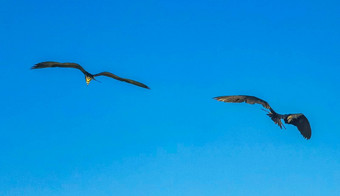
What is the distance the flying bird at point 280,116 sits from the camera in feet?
167

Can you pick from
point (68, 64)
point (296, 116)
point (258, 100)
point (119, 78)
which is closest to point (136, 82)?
point (119, 78)

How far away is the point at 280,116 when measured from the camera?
5184 cm

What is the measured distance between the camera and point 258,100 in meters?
50.9

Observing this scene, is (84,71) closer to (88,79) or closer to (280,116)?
(88,79)

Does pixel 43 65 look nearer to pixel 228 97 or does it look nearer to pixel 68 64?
pixel 68 64

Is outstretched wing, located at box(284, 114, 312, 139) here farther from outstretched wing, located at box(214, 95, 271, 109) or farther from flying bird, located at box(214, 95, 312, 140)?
outstretched wing, located at box(214, 95, 271, 109)

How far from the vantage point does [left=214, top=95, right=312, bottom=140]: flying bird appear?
50.9 metres

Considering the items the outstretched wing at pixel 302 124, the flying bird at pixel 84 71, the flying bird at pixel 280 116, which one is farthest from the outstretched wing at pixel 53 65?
the outstretched wing at pixel 302 124

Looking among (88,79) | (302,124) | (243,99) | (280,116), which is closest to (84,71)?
(88,79)

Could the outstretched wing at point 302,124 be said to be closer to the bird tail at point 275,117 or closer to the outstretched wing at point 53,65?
the bird tail at point 275,117

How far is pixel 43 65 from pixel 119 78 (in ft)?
19.4

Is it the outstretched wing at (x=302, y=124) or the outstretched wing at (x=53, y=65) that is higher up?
the outstretched wing at (x=53, y=65)

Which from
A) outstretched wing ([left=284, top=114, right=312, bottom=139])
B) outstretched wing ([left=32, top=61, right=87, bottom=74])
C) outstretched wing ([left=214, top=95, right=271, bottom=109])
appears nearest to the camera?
outstretched wing ([left=32, top=61, right=87, bottom=74])

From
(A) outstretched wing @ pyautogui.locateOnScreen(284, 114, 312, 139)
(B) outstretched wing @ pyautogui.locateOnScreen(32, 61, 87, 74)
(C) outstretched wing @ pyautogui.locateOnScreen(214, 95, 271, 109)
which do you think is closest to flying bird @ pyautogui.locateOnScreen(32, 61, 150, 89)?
(B) outstretched wing @ pyautogui.locateOnScreen(32, 61, 87, 74)
